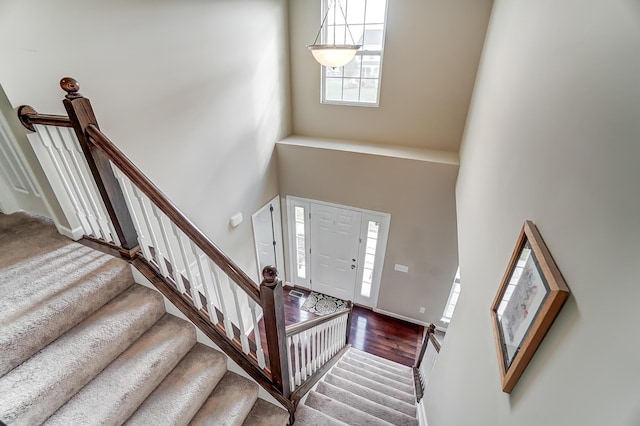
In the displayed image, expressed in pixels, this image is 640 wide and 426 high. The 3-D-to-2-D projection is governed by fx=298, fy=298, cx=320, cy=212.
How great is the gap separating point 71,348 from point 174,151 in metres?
1.87

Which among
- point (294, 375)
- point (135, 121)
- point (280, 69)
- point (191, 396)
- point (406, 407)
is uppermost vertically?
point (280, 69)

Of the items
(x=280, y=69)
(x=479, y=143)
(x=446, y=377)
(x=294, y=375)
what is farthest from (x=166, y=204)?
(x=280, y=69)

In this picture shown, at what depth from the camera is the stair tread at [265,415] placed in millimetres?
1894

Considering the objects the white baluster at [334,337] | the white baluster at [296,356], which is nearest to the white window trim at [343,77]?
the white baluster at [334,337]

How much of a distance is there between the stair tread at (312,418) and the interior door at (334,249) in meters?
2.94

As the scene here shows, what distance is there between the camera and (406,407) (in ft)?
9.64

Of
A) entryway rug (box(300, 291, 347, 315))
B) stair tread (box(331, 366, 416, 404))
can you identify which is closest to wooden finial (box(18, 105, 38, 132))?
stair tread (box(331, 366, 416, 404))

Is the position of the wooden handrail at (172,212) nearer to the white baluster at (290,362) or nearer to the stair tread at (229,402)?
the white baluster at (290,362)

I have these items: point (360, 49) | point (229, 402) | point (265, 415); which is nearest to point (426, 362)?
point (265, 415)

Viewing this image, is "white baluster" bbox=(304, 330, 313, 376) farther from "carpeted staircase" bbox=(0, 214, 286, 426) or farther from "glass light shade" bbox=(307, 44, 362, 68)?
"glass light shade" bbox=(307, 44, 362, 68)

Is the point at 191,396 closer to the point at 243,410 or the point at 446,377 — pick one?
the point at 243,410

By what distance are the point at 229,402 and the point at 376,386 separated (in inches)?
75.6

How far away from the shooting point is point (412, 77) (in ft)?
13.4

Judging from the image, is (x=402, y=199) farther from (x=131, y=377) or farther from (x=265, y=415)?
(x=131, y=377)
